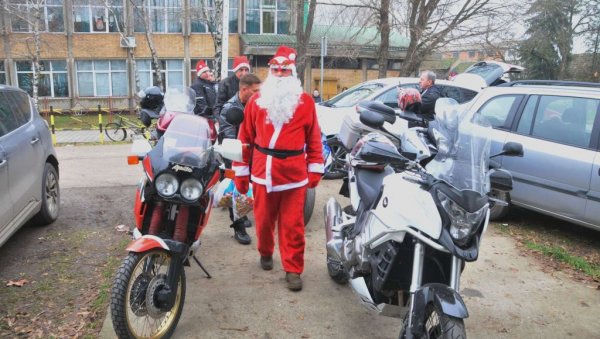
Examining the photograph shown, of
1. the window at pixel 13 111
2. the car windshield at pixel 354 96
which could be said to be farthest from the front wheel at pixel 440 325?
the car windshield at pixel 354 96

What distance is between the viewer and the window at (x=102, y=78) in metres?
27.8

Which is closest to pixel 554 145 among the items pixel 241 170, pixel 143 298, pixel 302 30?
pixel 241 170

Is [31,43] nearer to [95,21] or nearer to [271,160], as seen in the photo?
[95,21]

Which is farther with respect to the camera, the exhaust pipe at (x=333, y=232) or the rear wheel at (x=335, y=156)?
the rear wheel at (x=335, y=156)

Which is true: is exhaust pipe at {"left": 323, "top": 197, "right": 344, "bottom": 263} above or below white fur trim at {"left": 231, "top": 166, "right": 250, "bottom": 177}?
below

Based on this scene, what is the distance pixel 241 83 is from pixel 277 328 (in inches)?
103

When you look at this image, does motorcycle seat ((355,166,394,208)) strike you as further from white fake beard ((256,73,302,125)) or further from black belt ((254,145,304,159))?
white fake beard ((256,73,302,125))

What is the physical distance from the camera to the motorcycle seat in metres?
3.24

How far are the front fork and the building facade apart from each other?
24.3 meters

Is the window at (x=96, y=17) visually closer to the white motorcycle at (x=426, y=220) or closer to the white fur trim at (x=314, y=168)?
the white fur trim at (x=314, y=168)

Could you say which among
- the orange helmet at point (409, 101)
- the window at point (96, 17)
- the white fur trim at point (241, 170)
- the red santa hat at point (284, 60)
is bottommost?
the white fur trim at point (241, 170)

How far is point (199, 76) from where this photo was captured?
778 centimetres

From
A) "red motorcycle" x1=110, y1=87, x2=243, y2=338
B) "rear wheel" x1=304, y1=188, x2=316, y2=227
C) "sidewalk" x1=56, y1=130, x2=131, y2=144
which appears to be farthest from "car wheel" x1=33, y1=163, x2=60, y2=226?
"sidewalk" x1=56, y1=130, x2=131, y2=144

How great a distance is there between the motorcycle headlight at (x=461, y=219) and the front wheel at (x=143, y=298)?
1.72m
